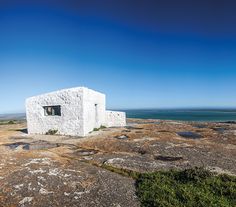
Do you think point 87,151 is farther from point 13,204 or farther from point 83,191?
point 13,204

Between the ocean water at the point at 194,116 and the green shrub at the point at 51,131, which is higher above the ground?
the green shrub at the point at 51,131

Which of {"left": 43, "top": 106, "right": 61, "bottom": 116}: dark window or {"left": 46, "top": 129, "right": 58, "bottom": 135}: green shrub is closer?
{"left": 46, "top": 129, "right": 58, "bottom": 135}: green shrub

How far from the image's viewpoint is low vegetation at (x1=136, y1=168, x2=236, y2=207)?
20.6 feet

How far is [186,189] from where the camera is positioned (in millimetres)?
7113

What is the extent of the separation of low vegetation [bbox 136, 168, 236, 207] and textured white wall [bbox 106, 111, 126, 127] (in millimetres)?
19145

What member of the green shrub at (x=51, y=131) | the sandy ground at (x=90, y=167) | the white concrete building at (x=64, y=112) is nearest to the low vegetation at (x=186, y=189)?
the sandy ground at (x=90, y=167)

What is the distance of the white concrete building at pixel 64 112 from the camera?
19.6 metres

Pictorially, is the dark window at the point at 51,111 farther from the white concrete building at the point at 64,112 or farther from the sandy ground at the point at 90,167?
the sandy ground at the point at 90,167

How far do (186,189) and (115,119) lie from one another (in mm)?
20986

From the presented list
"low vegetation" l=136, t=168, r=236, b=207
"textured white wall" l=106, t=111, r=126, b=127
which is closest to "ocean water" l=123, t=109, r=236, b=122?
"textured white wall" l=106, t=111, r=126, b=127

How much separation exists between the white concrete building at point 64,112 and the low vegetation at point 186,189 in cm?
1212

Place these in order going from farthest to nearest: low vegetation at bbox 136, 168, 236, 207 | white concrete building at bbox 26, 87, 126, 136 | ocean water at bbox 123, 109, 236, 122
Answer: ocean water at bbox 123, 109, 236, 122
white concrete building at bbox 26, 87, 126, 136
low vegetation at bbox 136, 168, 236, 207

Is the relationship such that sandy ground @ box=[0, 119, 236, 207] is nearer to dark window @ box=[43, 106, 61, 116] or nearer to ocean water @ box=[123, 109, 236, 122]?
dark window @ box=[43, 106, 61, 116]

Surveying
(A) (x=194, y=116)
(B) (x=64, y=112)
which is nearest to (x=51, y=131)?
(B) (x=64, y=112)
